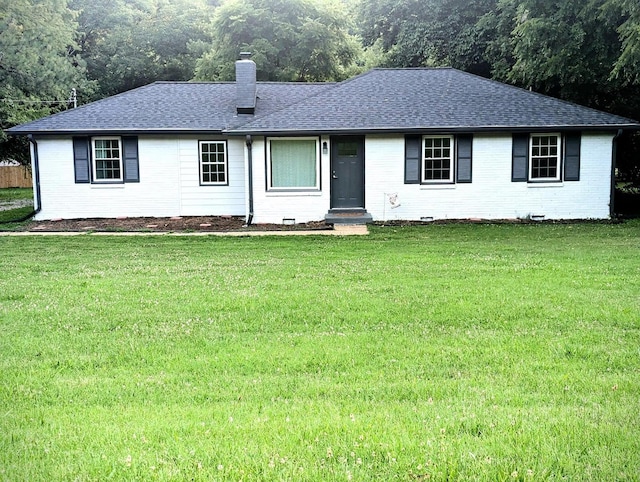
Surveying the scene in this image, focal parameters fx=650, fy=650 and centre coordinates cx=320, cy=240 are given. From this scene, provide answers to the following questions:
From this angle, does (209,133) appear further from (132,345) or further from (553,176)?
(132,345)

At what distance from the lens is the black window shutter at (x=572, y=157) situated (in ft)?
60.1

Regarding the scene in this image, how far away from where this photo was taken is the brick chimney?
66.8ft

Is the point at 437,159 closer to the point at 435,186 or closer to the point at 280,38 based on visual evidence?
the point at 435,186

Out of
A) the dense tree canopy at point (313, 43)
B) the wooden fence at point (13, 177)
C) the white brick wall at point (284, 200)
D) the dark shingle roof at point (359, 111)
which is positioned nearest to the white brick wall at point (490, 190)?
the dark shingle roof at point (359, 111)

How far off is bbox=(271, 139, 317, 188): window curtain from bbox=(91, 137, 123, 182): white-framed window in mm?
4723

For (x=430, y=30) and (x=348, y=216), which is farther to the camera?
(x=430, y=30)

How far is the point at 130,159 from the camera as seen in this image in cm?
1930

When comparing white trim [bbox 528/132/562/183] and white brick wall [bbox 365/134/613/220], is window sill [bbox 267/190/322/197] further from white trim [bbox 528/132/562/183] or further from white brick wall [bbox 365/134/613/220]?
white trim [bbox 528/132/562/183]

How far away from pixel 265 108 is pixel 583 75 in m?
9.70

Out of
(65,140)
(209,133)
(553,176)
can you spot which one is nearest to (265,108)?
(209,133)

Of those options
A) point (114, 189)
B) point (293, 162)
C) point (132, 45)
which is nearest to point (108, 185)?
point (114, 189)

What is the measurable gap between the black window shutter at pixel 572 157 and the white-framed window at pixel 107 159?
1289cm

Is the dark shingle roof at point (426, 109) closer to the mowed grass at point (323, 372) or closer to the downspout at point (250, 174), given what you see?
the downspout at point (250, 174)

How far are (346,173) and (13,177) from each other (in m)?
31.7
